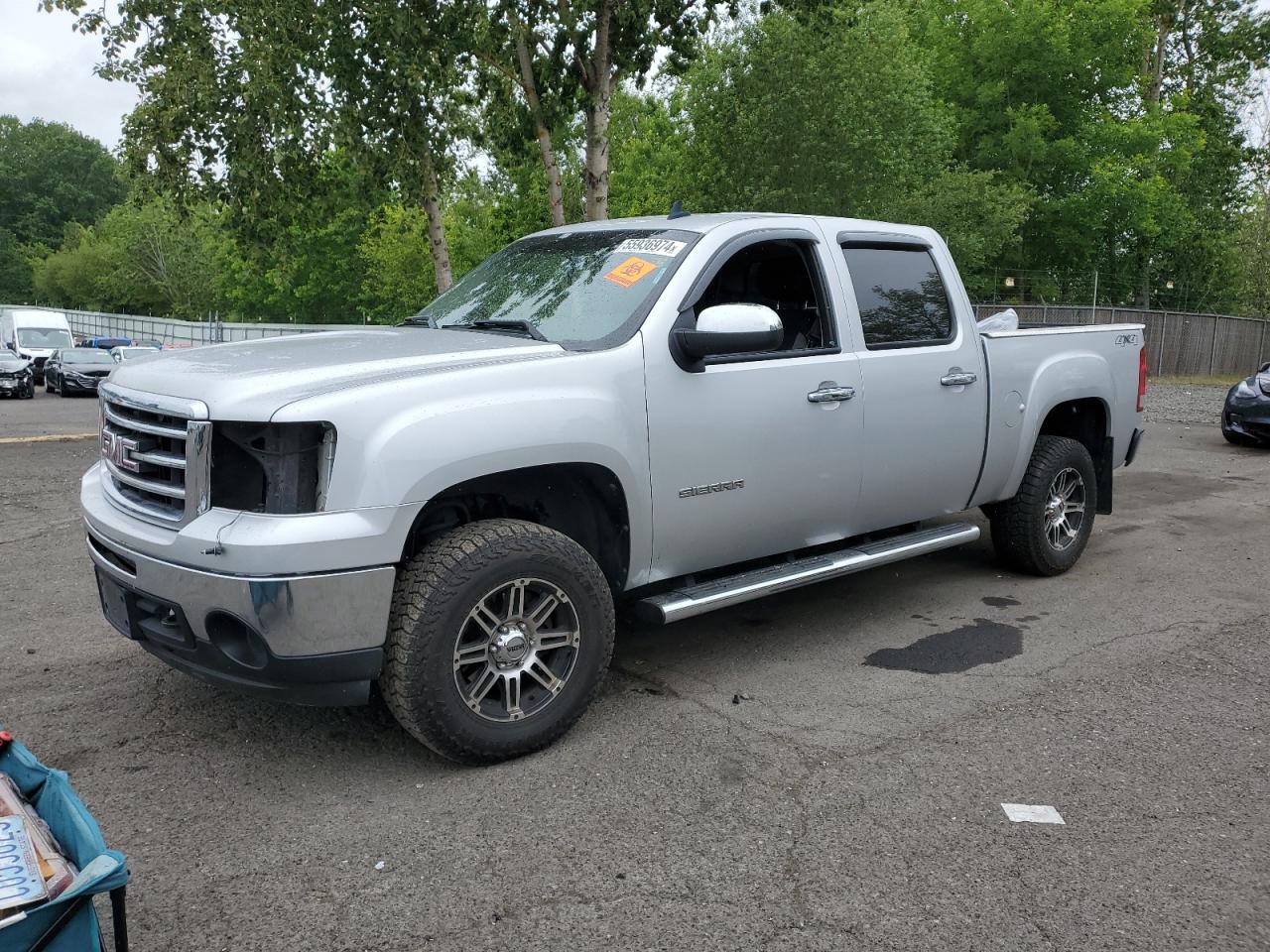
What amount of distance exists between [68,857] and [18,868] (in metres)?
0.20

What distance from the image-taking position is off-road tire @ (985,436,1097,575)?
604 centimetres

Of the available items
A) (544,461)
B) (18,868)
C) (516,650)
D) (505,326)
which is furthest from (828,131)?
(18,868)

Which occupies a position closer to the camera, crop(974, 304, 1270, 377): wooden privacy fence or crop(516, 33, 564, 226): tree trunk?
crop(516, 33, 564, 226): tree trunk

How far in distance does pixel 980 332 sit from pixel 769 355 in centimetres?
174

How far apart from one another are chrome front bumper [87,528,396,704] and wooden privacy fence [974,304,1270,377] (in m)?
25.2

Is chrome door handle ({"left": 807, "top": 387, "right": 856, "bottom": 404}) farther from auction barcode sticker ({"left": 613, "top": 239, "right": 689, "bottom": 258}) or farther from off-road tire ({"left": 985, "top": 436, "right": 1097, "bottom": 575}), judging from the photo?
off-road tire ({"left": 985, "top": 436, "right": 1097, "bottom": 575})

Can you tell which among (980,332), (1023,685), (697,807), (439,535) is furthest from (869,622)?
(439,535)

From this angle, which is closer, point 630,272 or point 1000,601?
point 630,272

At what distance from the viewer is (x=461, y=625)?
11.5 feet

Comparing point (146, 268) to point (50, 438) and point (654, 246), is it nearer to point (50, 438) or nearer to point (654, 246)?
point (50, 438)

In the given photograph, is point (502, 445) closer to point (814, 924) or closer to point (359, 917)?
point (359, 917)

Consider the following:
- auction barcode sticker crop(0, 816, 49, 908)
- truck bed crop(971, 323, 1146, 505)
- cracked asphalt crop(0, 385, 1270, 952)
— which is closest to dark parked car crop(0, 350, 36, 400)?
cracked asphalt crop(0, 385, 1270, 952)

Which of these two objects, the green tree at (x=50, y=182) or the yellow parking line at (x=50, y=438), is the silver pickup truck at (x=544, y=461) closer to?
the yellow parking line at (x=50, y=438)

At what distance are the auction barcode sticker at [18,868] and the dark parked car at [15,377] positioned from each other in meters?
27.8
